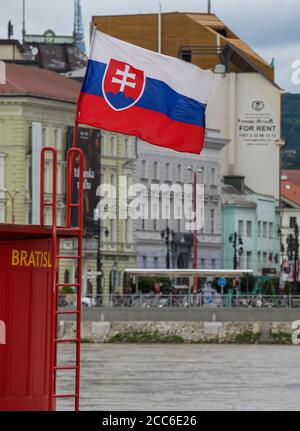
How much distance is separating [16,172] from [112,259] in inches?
317

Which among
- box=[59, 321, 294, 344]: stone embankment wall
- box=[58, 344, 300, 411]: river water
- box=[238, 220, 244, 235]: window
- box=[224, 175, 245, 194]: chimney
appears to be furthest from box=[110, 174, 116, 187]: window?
box=[58, 344, 300, 411]: river water

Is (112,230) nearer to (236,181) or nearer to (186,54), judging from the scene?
(236,181)

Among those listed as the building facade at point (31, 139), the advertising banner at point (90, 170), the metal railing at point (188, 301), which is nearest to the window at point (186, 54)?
the advertising banner at point (90, 170)

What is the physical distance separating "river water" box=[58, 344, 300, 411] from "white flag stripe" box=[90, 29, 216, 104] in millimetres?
12447

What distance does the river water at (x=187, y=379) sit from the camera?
1457 inches

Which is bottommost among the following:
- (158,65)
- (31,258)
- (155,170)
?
(31,258)

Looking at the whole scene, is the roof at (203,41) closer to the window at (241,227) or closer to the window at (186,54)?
the window at (186,54)

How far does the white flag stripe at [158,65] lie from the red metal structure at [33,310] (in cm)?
180

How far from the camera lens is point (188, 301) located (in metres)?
80.6

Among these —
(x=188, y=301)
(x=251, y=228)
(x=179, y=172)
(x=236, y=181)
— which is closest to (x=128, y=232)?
(x=179, y=172)

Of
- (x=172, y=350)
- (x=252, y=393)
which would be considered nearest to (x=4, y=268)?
(x=252, y=393)

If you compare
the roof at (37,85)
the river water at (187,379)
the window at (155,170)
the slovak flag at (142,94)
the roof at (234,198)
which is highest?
the roof at (37,85)

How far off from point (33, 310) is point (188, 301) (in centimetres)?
6186

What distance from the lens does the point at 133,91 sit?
794 inches
